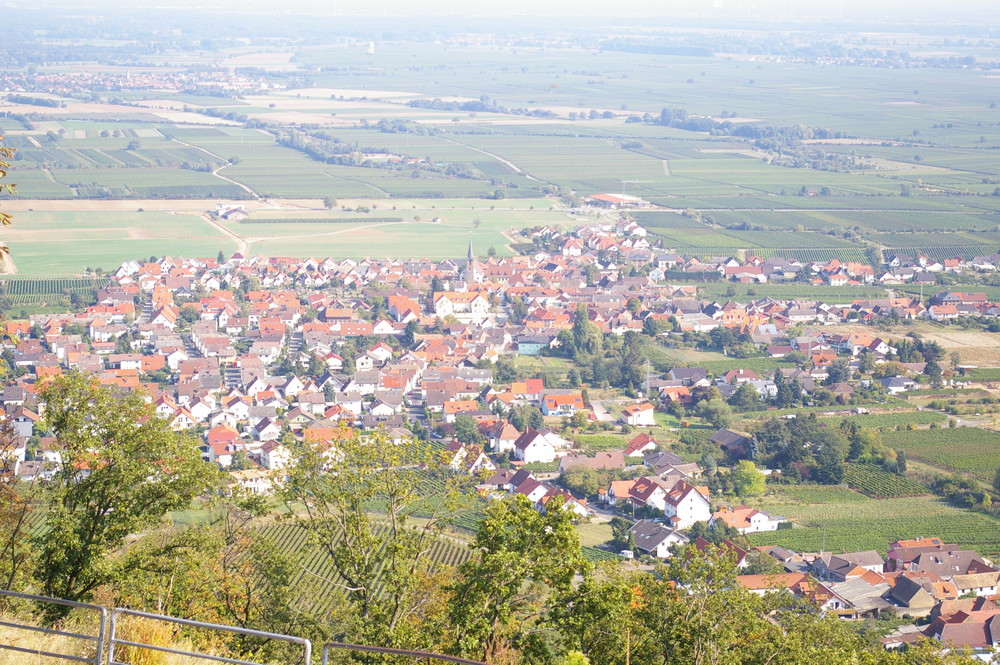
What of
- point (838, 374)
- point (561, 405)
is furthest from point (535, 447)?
point (838, 374)

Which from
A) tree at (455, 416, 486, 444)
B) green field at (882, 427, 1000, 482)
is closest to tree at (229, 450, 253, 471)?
tree at (455, 416, 486, 444)

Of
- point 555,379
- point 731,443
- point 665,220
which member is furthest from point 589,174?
point 731,443

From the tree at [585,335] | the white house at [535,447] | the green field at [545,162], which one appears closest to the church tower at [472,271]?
the green field at [545,162]

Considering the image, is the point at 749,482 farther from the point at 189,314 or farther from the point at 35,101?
the point at 35,101

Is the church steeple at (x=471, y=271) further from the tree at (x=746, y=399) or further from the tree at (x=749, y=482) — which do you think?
the tree at (x=749, y=482)

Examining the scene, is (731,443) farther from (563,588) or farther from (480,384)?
(563,588)
